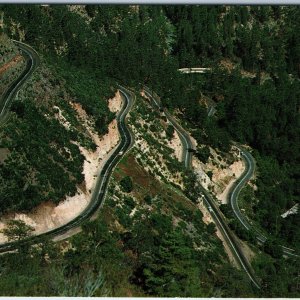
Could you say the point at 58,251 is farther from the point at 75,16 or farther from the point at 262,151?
the point at 75,16

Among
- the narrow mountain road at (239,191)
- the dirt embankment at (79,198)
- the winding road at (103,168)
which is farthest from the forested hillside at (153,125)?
the narrow mountain road at (239,191)

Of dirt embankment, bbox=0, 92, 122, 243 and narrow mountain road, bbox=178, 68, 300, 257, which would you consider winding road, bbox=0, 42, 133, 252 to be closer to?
dirt embankment, bbox=0, 92, 122, 243

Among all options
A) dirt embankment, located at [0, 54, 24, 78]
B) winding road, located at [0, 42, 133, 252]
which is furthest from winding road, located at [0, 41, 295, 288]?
dirt embankment, located at [0, 54, 24, 78]

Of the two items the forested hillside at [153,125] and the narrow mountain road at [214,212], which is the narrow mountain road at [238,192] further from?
the narrow mountain road at [214,212]

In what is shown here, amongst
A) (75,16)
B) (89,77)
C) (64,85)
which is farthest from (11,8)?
(64,85)

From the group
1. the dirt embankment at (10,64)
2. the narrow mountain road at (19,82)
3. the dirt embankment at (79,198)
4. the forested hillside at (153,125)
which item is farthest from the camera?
the dirt embankment at (10,64)

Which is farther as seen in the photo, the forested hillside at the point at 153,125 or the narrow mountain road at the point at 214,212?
the narrow mountain road at the point at 214,212

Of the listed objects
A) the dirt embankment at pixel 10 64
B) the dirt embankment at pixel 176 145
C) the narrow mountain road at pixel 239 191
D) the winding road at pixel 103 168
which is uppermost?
the dirt embankment at pixel 10 64
